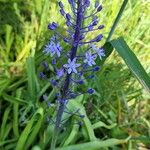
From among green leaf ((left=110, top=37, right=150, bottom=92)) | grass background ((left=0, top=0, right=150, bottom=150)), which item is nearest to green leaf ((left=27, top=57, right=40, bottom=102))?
grass background ((left=0, top=0, right=150, bottom=150))

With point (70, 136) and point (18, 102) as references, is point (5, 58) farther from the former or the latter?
point (70, 136)

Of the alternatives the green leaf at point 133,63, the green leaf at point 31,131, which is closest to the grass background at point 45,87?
the green leaf at point 31,131

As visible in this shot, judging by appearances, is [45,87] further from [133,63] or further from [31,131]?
[133,63]

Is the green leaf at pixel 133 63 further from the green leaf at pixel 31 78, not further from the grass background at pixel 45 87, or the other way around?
the green leaf at pixel 31 78

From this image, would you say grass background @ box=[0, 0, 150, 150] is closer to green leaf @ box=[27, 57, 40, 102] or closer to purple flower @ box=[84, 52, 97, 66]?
green leaf @ box=[27, 57, 40, 102]

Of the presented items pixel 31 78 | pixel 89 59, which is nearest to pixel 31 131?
pixel 31 78

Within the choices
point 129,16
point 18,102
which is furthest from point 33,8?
point 18,102

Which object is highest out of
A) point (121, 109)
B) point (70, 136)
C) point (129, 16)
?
point (129, 16)
